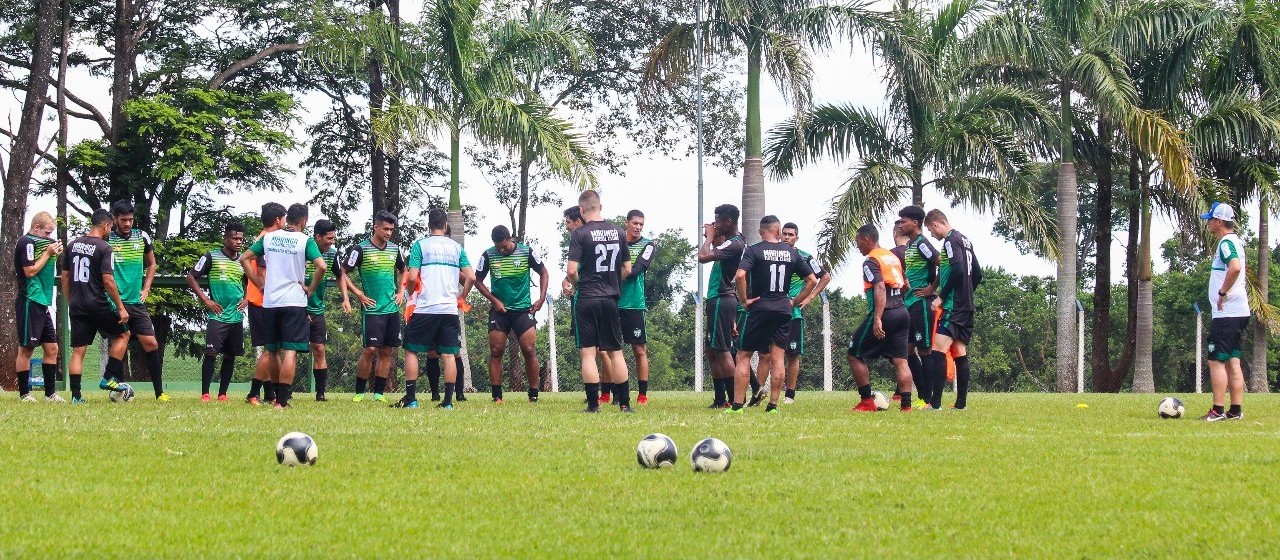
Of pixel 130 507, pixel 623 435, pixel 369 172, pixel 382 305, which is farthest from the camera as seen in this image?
pixel 369 172

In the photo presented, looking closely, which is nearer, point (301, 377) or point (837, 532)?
point (837, 532)

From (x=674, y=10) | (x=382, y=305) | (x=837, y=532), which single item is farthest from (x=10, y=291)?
(x=837, y=532)

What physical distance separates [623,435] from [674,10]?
26947 mm

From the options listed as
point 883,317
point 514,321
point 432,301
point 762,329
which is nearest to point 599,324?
point 762,329

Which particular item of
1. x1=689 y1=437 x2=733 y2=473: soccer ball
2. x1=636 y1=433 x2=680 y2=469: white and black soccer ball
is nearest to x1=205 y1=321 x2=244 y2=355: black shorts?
x1=636 y1=433 x2=680 y2=469: white and black soccer ball

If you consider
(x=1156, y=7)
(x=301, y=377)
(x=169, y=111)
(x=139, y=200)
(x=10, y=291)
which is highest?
(x=1156, y=7)

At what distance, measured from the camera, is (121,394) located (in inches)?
546

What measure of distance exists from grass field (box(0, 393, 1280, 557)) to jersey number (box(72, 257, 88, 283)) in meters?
3.37

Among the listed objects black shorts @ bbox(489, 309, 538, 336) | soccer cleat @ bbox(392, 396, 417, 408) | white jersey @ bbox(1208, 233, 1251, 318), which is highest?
white jersey @ bbox(1208, 233, 1251, 318)

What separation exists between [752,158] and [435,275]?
1293 centimetres

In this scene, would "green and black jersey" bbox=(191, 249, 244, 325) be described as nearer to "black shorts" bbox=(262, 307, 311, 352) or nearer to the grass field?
"black shorts" bbox=(262, 307, 311, 352)

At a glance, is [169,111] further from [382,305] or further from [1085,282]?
[1085,282]

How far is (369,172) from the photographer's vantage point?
3431cm

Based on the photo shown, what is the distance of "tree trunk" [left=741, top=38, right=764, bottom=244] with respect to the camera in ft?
80.5
